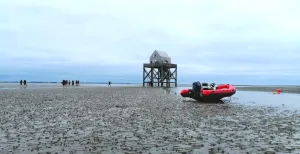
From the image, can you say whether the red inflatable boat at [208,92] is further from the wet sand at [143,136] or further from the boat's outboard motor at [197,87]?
the wet sand at [143,136]

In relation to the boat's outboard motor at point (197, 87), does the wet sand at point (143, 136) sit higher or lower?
lower

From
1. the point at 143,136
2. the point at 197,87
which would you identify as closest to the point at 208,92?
the point at 197,87

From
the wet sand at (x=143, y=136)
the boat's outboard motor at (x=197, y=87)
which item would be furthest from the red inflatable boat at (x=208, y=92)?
the wet sand at (x=143, y=136)

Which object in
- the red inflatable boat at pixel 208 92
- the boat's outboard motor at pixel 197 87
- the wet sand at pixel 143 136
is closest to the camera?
the wet sand at pixel 143 136

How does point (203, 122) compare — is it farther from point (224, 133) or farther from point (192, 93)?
point (192, 93)

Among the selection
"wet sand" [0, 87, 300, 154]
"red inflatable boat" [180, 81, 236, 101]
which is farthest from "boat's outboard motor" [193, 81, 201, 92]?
"wet sand" [0, 87, 300, 154]

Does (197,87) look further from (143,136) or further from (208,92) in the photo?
(143,136)

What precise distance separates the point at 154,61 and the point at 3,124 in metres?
66.3

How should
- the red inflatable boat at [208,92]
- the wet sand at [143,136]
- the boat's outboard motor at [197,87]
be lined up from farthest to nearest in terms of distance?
the boat's outboard motor at [197,87] < the red inflatable boat at [208,92] < the wet sand at [143,136]

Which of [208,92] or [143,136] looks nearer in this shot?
[143,136]

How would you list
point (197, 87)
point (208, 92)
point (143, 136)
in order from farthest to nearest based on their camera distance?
1. point (197, 87)
2. point (208, 92)
3. point (143, 136)

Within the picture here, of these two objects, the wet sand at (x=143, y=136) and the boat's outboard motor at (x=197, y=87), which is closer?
the wet sand at (x=143, y=136)

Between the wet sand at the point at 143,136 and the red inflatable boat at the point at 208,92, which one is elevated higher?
the red inflatable boat at the point at 208,92

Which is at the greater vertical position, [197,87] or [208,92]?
[197,87]
